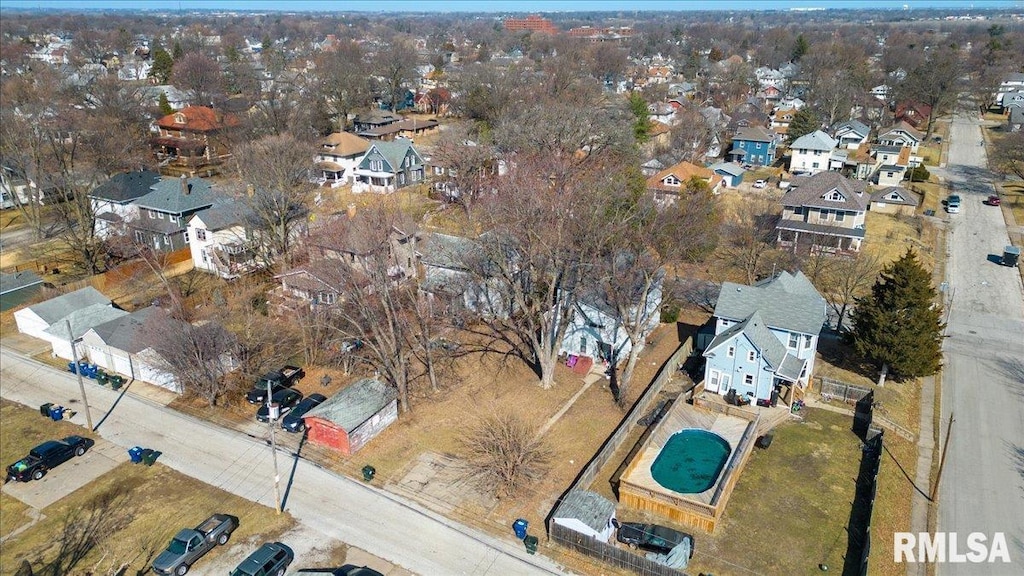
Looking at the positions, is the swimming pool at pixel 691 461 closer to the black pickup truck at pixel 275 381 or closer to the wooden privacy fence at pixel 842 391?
the wooden privacy fence at pixel 842 391

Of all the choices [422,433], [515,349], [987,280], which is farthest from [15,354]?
[987,280]

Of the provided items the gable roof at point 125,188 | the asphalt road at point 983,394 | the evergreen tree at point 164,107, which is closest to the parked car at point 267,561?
the asphalt road at point 983,394

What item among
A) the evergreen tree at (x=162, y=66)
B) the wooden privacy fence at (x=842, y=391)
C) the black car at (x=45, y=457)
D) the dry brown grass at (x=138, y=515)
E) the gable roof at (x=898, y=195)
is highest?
the evergreen tree at (x=162, y=66)

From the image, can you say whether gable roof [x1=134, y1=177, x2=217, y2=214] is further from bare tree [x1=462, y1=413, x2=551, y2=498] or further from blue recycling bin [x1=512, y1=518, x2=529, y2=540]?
blue recycling bin [x1=512, y1=518, x2=529, y2=540]

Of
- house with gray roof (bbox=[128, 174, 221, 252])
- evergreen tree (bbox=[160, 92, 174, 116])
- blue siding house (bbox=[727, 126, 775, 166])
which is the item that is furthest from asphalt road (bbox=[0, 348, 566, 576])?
evergreen tree (bbox=[160, 92, 174, 116])

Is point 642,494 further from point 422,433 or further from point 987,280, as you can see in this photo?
point 987,280

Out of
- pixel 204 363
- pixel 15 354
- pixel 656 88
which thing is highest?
pixel 656 88
